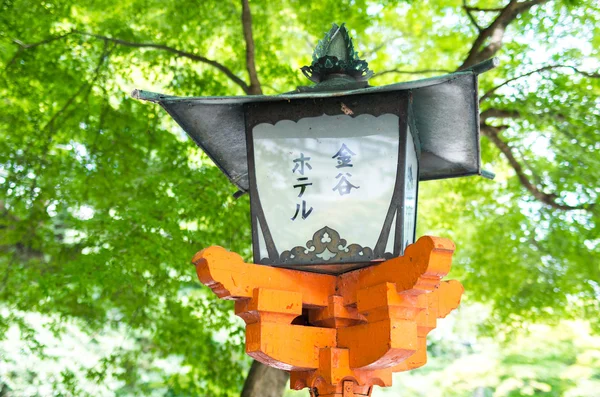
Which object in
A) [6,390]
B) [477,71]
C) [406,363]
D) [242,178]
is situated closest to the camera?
[477,71]

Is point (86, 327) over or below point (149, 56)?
below

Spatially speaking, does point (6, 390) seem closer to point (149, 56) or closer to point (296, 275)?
point (149, 56)

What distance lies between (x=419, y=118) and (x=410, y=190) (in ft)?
1.14

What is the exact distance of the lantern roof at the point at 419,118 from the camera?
253 cm

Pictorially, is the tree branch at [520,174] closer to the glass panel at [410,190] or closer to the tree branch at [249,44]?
the tree branch at [249,44]

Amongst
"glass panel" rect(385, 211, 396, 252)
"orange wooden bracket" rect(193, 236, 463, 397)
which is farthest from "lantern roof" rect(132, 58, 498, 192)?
"orange wooden bracket" rect(193, 236, 463, 397)

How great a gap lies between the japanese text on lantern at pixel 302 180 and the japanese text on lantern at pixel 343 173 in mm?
113

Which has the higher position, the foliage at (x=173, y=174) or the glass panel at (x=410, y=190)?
the foliage at (x=173, y=174)

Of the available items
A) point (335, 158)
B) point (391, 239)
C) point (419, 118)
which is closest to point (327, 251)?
point (391, 239)

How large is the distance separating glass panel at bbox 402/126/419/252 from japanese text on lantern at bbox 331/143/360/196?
23 cm

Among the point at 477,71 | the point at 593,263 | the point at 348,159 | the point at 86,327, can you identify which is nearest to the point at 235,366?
the point at 86,327

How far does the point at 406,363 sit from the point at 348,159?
36.7 inches

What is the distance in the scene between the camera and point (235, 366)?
6523 millimetres

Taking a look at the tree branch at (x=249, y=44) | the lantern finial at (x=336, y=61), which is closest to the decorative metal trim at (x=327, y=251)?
the lantern finial at (x=336, y=61)
